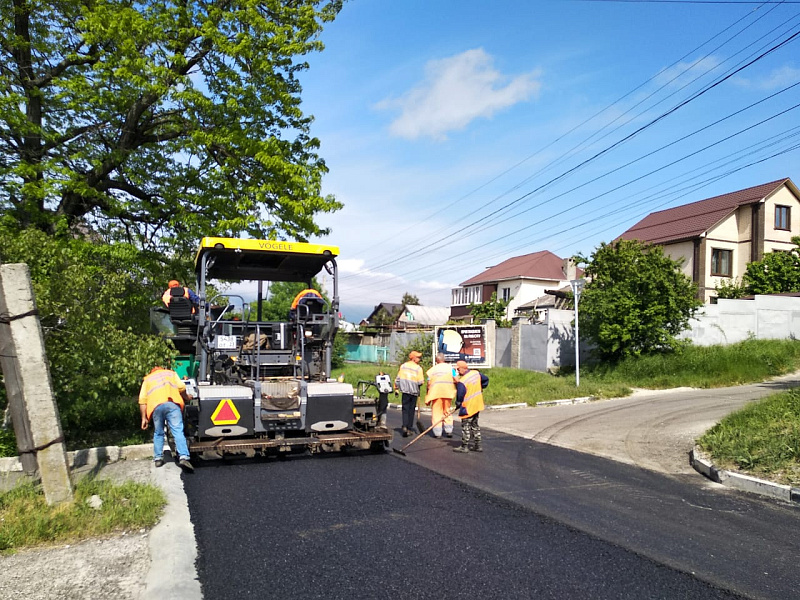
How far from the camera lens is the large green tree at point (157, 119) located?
12.2m

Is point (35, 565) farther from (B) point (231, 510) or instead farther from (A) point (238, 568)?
(B) point (231, 510)

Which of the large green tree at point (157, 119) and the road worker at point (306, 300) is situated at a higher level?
the large green tree at point (157, 119)

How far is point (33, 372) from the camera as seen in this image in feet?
18.7

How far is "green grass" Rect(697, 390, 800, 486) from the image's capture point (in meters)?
8.05

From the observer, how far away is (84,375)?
28.7 ft

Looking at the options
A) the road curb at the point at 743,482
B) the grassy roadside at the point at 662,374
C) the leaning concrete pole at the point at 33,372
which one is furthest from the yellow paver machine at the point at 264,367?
the grassy roadside at the point at 662,374

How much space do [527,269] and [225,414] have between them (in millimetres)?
44855

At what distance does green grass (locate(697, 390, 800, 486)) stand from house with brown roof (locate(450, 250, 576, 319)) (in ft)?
120

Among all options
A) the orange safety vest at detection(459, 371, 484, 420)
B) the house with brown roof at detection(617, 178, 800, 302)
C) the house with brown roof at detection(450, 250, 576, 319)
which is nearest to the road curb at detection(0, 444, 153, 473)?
the orange safety vest at detection(459, 371, 484, 420)

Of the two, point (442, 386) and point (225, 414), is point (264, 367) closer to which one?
point (225, 414)

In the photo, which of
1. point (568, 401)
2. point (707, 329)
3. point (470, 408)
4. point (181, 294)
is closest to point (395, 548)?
point (470, 408)

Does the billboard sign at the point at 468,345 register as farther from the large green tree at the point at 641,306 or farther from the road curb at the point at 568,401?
the road curb at the point at 568,401

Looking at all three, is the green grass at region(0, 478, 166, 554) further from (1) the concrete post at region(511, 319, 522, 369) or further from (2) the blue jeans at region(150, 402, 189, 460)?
(1) the concrete post at region(511, 319, 522, 369)

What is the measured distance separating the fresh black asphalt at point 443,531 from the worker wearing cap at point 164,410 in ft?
1.51
